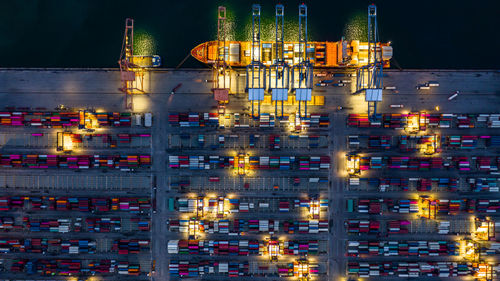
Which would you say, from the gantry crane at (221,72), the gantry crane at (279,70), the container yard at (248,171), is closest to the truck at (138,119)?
the container yard at (248,171)

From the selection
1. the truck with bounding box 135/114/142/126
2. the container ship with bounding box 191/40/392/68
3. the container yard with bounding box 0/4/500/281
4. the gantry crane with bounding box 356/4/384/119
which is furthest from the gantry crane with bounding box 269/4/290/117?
the truck with bounding box 135/114/142/126

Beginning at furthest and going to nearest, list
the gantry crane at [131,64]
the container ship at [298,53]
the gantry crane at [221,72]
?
the container ship at [298,53], the gantry crane at [131,64], the gantry crane at [221,72]

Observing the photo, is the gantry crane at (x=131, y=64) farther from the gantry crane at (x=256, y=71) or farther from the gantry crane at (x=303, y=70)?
the gantry crane at (x=303, y=70)

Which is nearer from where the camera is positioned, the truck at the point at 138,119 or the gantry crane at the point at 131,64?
the gantry crane at the point at 131,64

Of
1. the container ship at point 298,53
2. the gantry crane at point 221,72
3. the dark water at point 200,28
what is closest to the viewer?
the gantry crane at point 221,72

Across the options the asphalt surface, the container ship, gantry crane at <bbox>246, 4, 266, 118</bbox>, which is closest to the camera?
gantry crane at <bbox>246, 4, 266, 118</bbox>

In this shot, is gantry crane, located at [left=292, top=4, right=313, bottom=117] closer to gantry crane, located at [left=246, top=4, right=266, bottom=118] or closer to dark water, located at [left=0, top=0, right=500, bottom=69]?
dark water, located at [left=0, top=0, right=500, bottom=69]
